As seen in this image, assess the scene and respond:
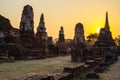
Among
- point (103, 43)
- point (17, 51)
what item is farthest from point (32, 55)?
point (103, 43)

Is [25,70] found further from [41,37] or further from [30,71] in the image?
[41,37]

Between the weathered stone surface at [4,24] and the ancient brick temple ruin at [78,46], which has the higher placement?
the weathered stone surface at [4,24]

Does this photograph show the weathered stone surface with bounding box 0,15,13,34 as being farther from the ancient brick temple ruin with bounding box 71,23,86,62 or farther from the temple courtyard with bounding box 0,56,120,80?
the temple courtyard with bounding box 0,56,120,80

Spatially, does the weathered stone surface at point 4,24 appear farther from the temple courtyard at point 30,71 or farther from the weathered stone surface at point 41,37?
the temple courtyard at point 30,71

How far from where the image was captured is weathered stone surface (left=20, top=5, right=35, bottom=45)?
27.5m

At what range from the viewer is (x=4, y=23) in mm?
24938

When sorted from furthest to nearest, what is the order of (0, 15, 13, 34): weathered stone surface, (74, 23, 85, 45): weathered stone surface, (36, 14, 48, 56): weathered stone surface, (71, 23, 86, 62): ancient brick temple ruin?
(36, 14, 48, 56): weathered stone surface < (0, 15, 13, 34): weathered stone surface < (74, 23, 85, 45): weathered stone surface < (71, 23, 86, 62): ancient brick temple ruin

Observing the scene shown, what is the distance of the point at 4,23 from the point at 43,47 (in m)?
5.46

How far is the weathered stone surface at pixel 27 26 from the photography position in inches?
1084

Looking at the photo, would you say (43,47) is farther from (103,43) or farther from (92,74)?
(92,74)

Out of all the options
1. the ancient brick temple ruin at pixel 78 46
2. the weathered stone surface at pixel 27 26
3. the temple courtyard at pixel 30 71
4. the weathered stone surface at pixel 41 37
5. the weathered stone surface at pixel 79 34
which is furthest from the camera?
the weathered stone surface at pixel 41 37

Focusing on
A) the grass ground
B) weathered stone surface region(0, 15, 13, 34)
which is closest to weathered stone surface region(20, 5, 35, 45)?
weathered stone surface region(0, 15, 13, 34)

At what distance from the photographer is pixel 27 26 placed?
28156mm

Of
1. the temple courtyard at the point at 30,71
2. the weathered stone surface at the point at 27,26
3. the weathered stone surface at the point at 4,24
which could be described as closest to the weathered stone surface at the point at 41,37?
the weathered stone surface at the point at 27,26
